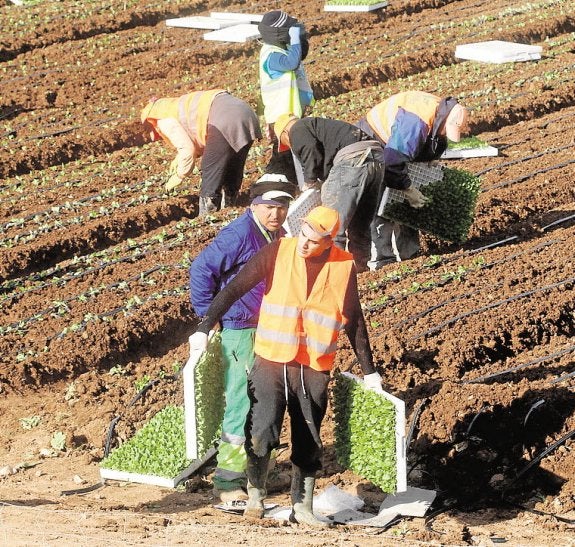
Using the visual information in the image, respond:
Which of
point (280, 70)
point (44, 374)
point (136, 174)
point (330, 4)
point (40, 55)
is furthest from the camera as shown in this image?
point (330, 4)

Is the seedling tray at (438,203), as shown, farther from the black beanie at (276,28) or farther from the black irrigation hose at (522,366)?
the black beanie at (276,28)

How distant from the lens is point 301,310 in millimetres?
5305

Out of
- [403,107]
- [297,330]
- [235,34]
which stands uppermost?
[235,34]

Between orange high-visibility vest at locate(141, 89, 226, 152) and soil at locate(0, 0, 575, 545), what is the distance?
92 cm

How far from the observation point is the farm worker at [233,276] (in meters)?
5.61

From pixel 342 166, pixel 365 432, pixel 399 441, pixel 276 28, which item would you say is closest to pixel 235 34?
pixel 276 28

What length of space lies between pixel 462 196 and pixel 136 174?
4.03 metres

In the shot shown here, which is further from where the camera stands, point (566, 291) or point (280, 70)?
point (280, 70)

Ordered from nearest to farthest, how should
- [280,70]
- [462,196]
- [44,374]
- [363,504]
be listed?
[363,504] < [44,374] < [462,196] < [280,70]

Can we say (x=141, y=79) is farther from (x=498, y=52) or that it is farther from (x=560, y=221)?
(x=560, y=221)

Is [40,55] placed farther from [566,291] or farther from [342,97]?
[566,291]

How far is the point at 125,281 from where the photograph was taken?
29.5 feet

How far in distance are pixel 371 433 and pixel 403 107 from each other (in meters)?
3.35

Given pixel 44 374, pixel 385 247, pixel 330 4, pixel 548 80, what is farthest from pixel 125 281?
pixel 330 4
